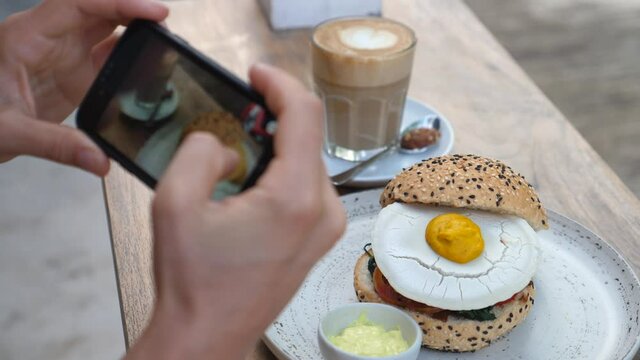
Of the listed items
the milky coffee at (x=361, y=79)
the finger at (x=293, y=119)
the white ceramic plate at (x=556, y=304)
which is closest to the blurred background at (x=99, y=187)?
the milky coffee at (x=361, y=79)

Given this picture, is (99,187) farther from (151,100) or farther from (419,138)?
(151,100)

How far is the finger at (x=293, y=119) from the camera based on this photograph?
2.56 ft

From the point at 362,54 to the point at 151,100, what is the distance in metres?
0.65

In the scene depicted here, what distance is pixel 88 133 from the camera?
949mm

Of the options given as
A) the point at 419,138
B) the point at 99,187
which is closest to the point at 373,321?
the point at 419,138

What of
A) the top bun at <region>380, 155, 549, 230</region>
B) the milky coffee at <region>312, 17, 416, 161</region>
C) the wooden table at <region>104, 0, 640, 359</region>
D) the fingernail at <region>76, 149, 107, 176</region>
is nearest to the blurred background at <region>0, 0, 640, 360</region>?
the wooden table at <region>104, 0, 640, 359</region>

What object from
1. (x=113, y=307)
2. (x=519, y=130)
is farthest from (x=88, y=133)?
(x=113, y=307)

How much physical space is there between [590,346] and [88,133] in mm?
722

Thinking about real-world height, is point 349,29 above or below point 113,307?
above

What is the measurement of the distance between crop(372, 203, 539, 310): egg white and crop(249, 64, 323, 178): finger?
1.26 feet

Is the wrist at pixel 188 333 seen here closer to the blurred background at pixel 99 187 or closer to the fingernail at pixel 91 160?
the fingernail at pixel 91 160

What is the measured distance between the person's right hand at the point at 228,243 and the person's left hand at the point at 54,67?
0.78 ft

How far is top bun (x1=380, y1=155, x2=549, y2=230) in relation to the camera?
3.93 feet

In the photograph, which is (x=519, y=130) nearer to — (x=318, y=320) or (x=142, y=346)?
(x=318, y=320)
